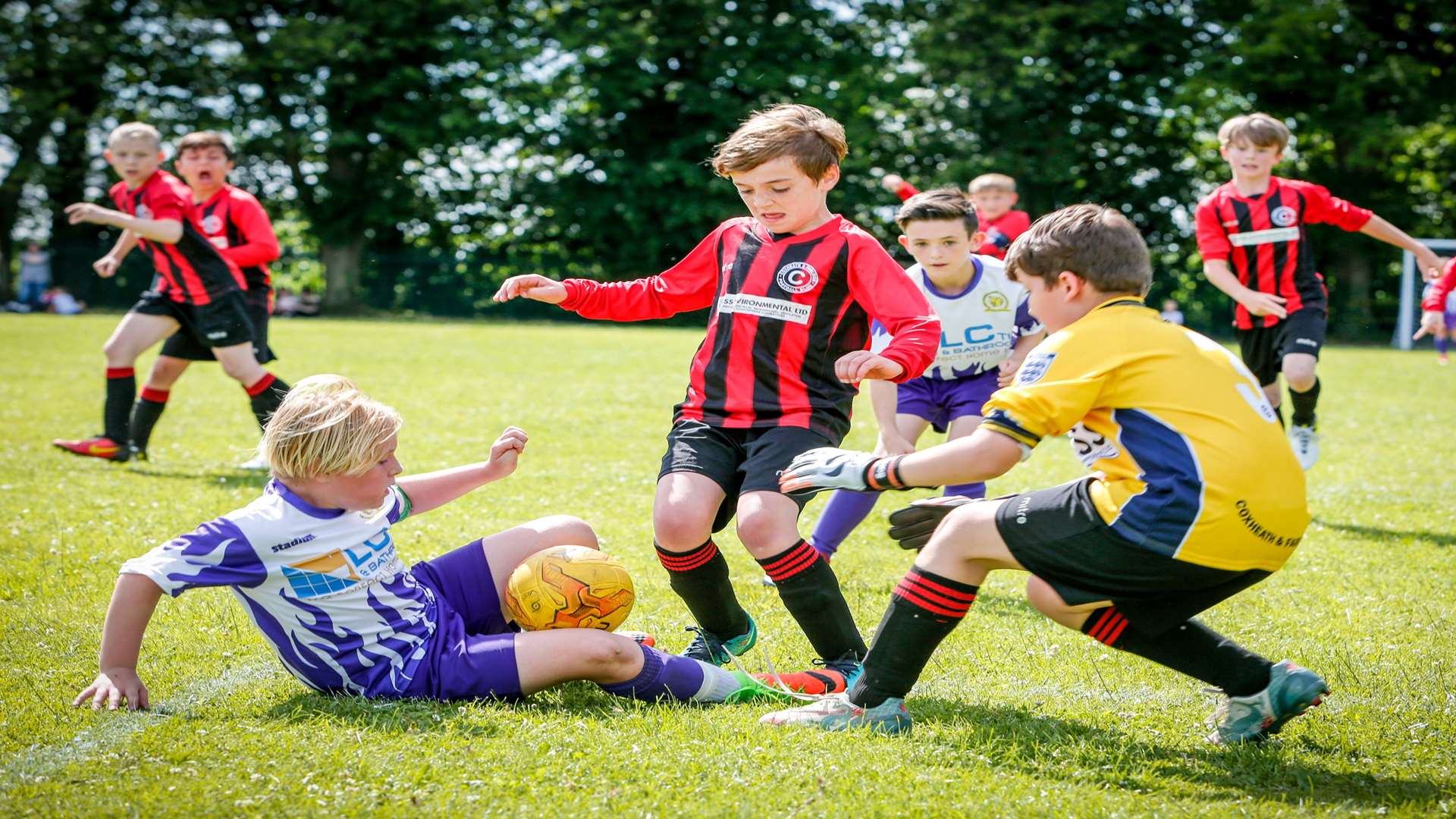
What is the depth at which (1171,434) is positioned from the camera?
317 cm

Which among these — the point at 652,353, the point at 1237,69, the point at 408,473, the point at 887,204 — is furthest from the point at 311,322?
the point at 1237,69

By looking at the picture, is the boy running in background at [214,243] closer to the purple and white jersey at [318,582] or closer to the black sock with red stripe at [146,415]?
the black sock with red stripe at [146,415]

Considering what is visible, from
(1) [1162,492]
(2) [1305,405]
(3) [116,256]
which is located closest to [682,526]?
(1) [1162,492]

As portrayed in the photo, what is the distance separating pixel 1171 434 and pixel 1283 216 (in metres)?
5.18

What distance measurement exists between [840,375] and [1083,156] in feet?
108

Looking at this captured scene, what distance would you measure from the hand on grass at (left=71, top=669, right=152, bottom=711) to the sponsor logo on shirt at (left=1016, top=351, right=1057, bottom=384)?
8.61 feet

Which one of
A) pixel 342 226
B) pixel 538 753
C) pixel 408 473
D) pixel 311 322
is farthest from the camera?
pixel 342 226

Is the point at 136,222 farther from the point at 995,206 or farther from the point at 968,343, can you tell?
the point at 995,206

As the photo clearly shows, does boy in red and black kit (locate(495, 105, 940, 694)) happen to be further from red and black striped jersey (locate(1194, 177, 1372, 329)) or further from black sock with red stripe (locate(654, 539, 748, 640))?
red and black striped jersey (locate(1194, 177, 1372, 329))

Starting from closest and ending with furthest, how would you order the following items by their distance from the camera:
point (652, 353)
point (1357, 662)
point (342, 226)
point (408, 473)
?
point (1357, 662)
point (408, 473)
point (652, 353)
point (342, 226)

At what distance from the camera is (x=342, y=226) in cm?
3459

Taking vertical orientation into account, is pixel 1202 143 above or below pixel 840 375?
above

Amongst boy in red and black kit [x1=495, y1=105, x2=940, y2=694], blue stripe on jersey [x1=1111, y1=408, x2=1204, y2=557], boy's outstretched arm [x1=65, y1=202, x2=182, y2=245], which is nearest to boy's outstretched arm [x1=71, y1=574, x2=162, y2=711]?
boy in red and black kit [x1=495, y1=105, x2=940, y2=694]

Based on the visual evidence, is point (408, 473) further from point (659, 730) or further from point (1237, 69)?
point (1237, 69)
